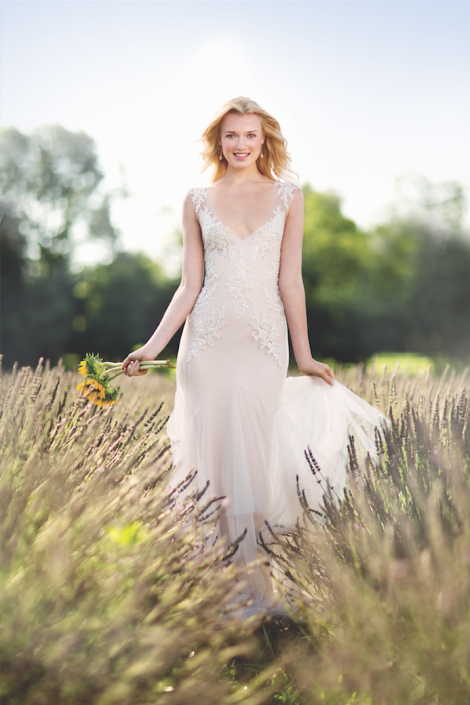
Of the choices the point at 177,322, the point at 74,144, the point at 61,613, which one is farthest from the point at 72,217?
the point at 61,613

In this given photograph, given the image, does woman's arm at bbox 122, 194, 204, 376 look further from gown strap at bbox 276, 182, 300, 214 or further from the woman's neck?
gown strap at bbox 276, 182, 300, 214

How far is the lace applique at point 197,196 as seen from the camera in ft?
9.12

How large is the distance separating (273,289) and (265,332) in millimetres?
222

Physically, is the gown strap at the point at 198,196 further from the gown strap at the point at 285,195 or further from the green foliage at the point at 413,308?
the green foliage at the point at 413,308

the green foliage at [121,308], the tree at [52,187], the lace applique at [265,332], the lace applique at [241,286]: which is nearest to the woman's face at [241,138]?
the lace applique at [241,286]

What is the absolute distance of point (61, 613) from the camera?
125 cm

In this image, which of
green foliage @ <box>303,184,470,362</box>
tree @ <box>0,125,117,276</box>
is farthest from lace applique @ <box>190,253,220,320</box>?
tree @ <box>0,125,117,276</box>

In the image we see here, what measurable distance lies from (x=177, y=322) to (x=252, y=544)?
1.05m

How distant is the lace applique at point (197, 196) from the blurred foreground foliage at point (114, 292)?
12.7m

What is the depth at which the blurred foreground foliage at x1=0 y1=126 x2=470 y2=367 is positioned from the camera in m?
17.1

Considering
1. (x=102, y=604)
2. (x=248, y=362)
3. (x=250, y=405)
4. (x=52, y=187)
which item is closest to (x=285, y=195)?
(x=248, y=362)

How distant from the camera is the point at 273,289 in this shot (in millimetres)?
2729

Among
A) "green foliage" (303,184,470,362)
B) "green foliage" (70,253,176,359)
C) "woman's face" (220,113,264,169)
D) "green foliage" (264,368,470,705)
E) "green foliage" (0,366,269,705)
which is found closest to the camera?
"green foliage" (0,366,269,705)

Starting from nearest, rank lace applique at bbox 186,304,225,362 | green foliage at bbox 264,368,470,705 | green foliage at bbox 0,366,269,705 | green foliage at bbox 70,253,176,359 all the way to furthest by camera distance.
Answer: green foliage at bbox 0,366,269,705 → green foliage at bbox 264,368,470,705 → lace applique at bbox 186,304,225,362 → green foliage at bbox 70,253,176,359
